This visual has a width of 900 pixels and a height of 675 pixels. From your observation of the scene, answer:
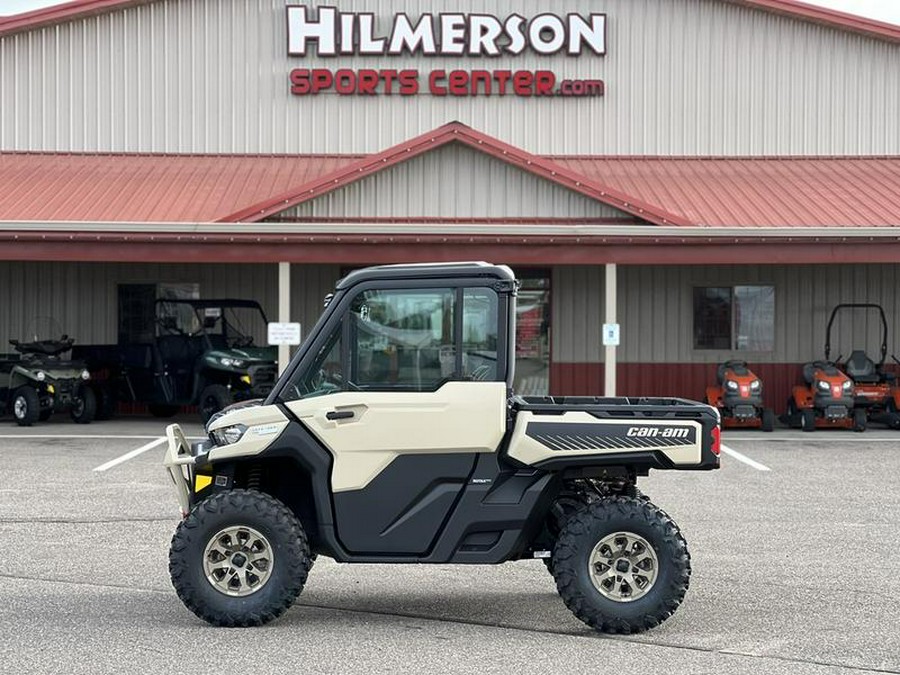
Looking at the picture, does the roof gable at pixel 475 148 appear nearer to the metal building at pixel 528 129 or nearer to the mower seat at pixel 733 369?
the metal building at pixel 528 129

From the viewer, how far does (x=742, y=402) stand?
1923 cm

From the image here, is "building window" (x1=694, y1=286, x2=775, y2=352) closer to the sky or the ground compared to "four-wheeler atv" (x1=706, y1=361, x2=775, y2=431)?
closer to the sky

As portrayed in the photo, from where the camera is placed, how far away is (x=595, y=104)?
81.2 ft

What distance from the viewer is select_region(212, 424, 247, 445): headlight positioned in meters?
7.30

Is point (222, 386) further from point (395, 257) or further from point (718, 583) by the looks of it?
point (718, 583)

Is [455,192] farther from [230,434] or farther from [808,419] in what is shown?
[230,434]

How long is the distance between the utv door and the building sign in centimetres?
1808

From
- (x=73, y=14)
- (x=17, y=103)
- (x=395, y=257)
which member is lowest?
(x=395, y=257)

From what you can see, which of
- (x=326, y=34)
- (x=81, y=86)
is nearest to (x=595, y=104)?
(x=326, y=34)

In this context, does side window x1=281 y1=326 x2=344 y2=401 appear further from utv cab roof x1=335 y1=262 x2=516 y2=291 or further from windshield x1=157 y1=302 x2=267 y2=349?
windshield x1=157 y1=302 x2=267 y2=349

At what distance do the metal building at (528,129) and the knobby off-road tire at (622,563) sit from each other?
534 inches

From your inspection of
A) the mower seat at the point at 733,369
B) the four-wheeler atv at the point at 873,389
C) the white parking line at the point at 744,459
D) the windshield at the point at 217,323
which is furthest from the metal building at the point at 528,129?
the white parking line at the point at 744,459

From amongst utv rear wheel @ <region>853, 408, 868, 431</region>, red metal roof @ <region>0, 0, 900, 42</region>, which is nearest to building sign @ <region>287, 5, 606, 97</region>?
red metal roof @ <region>0, 0, 900, 42</region>

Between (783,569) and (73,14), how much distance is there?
63.7 ft
